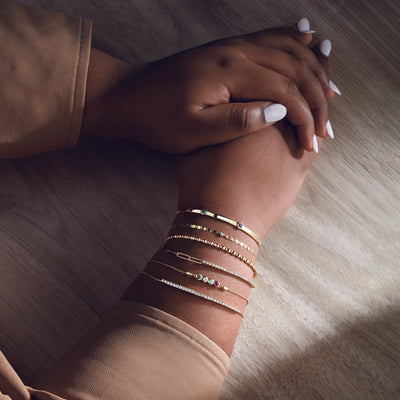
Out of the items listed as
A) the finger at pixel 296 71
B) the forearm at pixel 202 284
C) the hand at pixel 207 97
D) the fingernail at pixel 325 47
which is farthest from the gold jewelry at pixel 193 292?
the fingernail at pixel 325 47

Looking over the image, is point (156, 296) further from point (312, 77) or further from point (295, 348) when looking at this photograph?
point (312, 77)

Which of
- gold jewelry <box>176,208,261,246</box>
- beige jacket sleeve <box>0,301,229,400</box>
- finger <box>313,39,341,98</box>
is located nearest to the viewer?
beige jacket sleeve <box>0,301,229,400</box>

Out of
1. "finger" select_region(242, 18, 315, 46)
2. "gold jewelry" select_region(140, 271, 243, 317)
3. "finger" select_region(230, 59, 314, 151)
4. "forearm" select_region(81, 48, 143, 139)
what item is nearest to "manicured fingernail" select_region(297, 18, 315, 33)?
"finger" select_region(242, 18, 315, 46)

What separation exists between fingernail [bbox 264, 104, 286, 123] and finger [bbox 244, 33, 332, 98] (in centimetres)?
10

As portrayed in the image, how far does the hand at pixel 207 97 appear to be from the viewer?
1.56ft

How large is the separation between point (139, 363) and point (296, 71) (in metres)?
0.41

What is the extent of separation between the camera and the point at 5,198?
493mm

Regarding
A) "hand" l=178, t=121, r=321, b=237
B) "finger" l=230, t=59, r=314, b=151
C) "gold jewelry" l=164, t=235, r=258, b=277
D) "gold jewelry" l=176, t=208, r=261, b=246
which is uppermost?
"finger" l=230, t=59, r=314, b=151

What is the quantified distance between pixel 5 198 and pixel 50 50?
0.20 meters

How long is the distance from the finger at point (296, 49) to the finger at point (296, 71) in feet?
0.06

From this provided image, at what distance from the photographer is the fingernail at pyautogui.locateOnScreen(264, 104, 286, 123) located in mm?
481

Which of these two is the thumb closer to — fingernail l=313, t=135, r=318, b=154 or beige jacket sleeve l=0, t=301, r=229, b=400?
fingernail l=313, t=135, r=318, b=154

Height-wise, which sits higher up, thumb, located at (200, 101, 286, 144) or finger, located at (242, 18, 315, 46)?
finger, located at (242, 18, 315, 46)

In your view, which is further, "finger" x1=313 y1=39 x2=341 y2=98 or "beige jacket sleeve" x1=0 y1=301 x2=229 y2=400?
"finger" x1=313 y1=39 x2=341 y2=98
